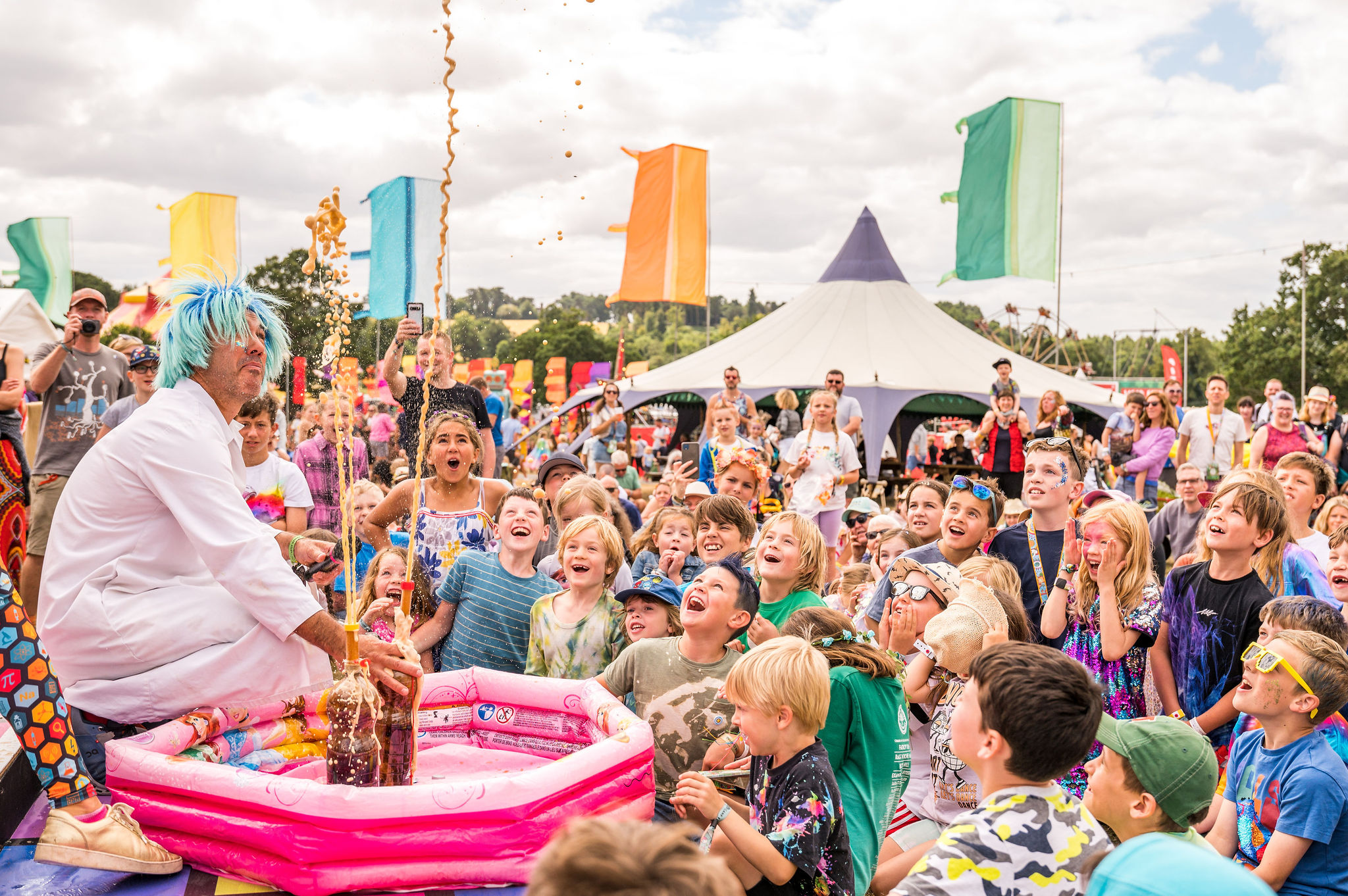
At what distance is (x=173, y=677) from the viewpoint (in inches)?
104

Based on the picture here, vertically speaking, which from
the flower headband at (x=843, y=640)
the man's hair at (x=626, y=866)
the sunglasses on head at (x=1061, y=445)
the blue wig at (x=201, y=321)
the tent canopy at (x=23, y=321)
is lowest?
the flower headband at (x=843, y=640)

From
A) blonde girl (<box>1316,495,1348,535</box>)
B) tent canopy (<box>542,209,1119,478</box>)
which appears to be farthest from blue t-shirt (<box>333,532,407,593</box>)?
tent canopy (<box>542,209,1119,478</box>)

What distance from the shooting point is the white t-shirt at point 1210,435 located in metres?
9.26

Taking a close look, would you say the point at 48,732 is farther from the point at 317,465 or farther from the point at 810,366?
the point at 810,366

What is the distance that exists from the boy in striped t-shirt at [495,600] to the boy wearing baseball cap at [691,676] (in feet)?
3.06

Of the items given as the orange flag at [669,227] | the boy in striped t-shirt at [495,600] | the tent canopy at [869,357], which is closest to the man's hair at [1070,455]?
the boy in striped t-shirt at [495,600]

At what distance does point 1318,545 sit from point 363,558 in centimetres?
505

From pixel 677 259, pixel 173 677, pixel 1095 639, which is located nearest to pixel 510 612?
pixel 173 677

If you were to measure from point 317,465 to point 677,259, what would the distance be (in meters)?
7.64

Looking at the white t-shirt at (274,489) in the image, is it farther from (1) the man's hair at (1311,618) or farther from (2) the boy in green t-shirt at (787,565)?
(1) the man's hair at (1311,618)

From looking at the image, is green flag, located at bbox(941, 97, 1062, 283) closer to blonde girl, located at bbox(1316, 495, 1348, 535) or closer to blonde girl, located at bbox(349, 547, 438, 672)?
blonde girl, located at bbox(1316, 495, 1348, 535)

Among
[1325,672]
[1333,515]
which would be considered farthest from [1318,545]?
[1325,672]

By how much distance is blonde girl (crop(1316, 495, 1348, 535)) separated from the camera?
475cm

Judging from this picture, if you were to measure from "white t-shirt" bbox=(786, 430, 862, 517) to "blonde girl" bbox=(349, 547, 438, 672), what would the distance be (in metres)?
3.15
